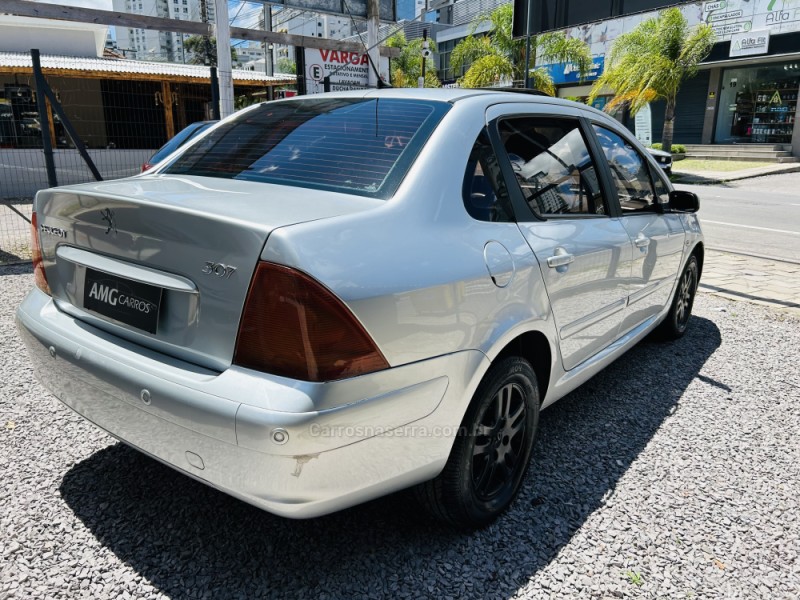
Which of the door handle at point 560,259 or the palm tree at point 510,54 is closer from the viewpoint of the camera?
the door handle at point 560,259

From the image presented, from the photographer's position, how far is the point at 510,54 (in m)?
27.1

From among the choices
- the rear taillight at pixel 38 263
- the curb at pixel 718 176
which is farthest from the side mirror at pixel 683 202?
the curb at pixel 718 176

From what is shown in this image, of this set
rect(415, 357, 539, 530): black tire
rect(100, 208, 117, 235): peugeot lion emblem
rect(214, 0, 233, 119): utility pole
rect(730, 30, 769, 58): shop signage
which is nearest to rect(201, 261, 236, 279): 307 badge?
rect(100, 208, 117, 235): peugeot lion emblem

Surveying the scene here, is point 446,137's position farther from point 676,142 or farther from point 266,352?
point 676,142

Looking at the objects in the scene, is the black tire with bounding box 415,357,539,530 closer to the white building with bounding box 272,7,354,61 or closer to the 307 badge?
the 307 badge

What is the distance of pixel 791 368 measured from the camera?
4.36 metres

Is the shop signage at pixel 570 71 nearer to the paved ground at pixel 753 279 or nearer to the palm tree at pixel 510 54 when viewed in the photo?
the palm tree at pixel 510 54

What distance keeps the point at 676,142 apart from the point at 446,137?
31292 millimetres

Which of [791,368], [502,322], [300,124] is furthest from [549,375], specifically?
[791,368]

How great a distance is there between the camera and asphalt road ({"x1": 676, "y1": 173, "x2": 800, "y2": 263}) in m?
8.86

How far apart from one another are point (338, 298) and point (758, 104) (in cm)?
3035

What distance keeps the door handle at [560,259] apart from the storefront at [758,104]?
89.7 ft

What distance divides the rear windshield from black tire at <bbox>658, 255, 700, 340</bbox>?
9.36 feet

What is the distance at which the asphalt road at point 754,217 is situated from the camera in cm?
886
